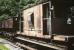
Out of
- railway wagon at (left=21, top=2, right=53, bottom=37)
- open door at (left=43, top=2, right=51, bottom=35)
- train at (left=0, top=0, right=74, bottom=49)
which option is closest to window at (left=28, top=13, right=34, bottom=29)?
railway wagon at (left=21, top=2, right=53, bottom=37)

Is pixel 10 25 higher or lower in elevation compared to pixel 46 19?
lower

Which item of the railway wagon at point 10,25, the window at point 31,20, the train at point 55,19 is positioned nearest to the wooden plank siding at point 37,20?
the train at point 55,19

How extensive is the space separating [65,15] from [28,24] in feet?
17.8

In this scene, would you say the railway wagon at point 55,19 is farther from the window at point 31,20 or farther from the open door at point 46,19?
the window at point 31,20

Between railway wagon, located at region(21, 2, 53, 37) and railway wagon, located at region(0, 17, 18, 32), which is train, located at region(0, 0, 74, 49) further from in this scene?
railway wagon, located at region(0, 17, 18, 32)

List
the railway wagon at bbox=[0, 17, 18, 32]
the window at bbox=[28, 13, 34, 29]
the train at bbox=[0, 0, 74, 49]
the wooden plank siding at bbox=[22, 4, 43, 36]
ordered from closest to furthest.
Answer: the train at bbox=[0, 0, 74, 49] → the wooden plank siding at bbox=[22, 4, 43, 36] → the window at bbox=[28, 13, 34, 29] → the railway wagon at bbox=[0, 17, 18, 32]

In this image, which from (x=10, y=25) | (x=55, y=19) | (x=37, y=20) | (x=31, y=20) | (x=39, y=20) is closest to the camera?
(x=55, y=19)

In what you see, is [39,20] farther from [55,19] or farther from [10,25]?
[10,25]

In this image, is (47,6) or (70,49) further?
(47,6)

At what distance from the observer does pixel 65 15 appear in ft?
45.2

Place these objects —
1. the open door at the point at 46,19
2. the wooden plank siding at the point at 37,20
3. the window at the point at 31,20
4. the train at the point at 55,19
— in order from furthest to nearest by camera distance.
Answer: the window at the point at 31,20 < the wooden plank siding at the point at 37,20 < the open door at the point at 46,19 < the train at the point at 55,19

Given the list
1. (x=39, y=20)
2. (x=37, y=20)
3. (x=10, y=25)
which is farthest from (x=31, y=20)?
(x=10, y=25)

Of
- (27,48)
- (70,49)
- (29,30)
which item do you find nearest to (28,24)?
(29,30)

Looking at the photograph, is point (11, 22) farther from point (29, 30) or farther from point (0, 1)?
point (29, 30)
